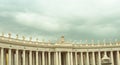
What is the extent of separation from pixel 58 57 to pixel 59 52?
2.33 m

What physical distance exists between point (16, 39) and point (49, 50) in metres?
21.4

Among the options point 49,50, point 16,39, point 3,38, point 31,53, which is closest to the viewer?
point 3,38

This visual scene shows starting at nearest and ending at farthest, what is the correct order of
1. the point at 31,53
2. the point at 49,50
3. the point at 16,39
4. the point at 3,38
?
the point at 3,38, the point at 16,39, the point at 31,53, the point at 49,50

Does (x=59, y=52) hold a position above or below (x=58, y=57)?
above

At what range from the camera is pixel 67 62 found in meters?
115

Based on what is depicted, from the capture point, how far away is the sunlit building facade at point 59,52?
319 ft

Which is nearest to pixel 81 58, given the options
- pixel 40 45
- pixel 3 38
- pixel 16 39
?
pixel 40 45

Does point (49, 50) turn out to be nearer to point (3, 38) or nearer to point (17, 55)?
point (17, 55)

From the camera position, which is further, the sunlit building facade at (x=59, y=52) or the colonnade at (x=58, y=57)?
the colonnade at (x=58, y=57)

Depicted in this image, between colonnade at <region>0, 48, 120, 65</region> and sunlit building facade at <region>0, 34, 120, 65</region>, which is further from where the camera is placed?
colonnade at <region>0, 48, 120, 65</region>

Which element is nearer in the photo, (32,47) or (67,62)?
(32,47)

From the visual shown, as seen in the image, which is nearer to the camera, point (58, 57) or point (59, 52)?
point (59, 52)

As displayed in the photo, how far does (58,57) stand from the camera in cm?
11338

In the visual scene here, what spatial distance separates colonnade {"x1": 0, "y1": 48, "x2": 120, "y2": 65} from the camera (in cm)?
9756
